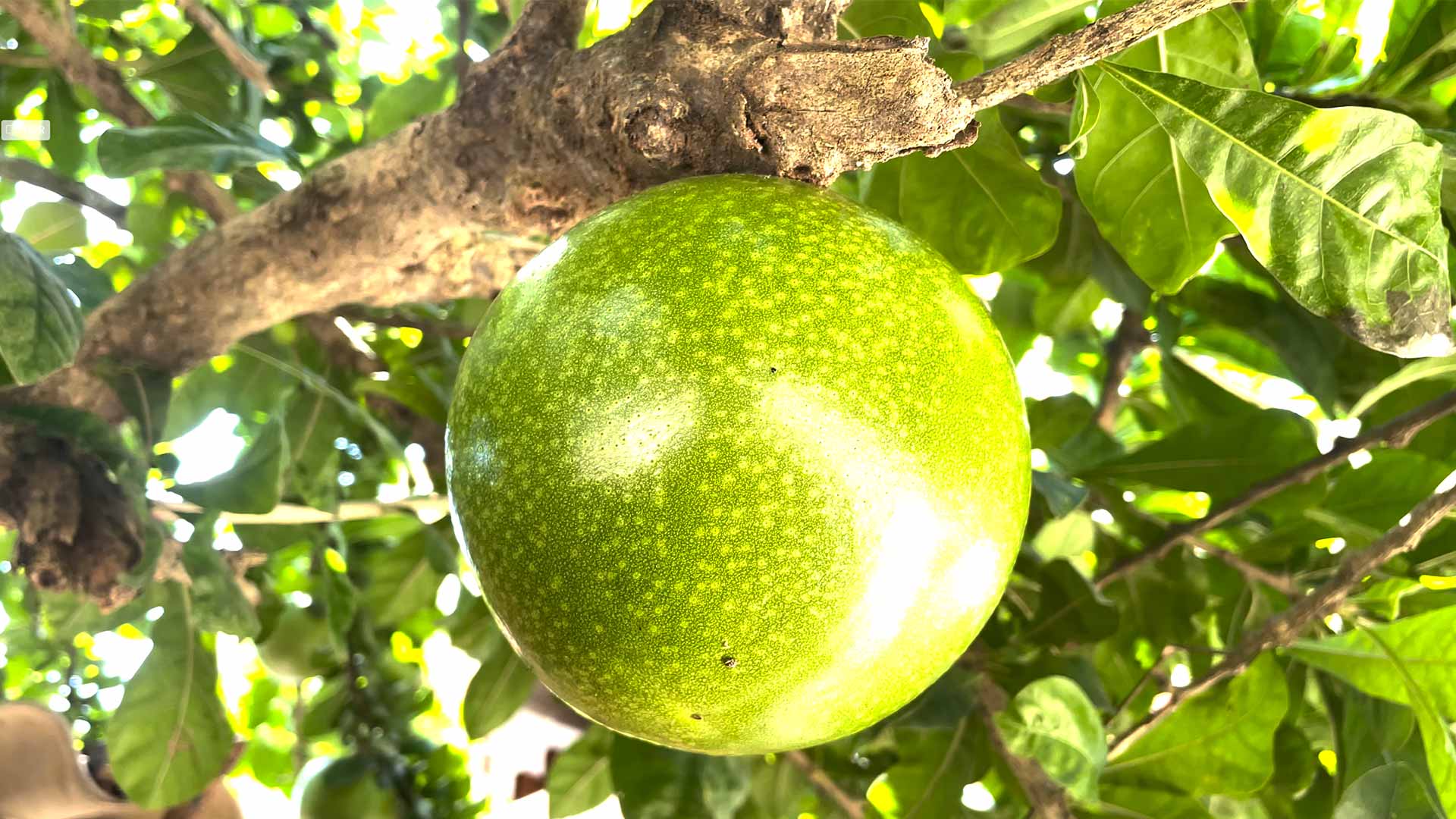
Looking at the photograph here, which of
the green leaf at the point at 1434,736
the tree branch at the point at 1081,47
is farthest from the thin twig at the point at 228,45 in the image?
the green leaf at the point at 1434,736

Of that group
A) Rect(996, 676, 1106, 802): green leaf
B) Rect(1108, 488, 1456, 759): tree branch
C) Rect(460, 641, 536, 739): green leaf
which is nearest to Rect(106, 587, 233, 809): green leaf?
Rect(460, 641, 536, 739): green leaf

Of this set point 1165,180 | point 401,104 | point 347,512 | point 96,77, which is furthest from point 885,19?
point 96,77

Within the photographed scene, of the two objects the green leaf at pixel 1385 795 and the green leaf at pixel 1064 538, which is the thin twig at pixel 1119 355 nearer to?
the green leaf at pixel 1064 538

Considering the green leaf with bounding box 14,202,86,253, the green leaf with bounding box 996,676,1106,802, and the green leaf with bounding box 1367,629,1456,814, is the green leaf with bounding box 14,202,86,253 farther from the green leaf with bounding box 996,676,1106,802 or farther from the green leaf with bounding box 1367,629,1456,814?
the green leaf with bounding box 1367,629,1456,814

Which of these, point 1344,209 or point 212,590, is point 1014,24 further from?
point 212,590

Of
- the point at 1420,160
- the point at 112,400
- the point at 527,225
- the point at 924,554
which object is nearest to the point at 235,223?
the point at 112,400

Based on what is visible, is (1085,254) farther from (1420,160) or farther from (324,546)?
(324,546)
